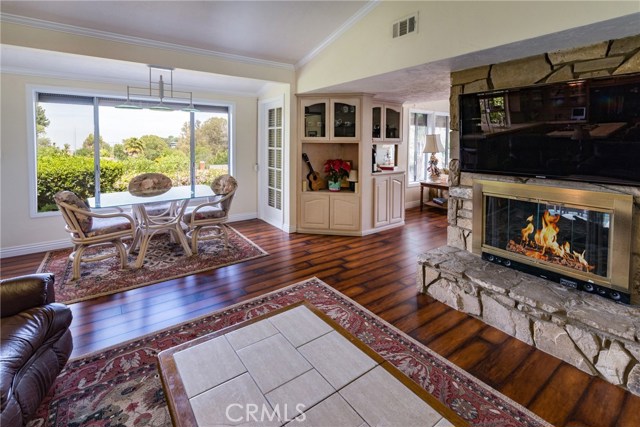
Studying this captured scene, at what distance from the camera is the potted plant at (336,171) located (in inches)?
206

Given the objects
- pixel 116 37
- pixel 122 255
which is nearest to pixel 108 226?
pixel 122 255

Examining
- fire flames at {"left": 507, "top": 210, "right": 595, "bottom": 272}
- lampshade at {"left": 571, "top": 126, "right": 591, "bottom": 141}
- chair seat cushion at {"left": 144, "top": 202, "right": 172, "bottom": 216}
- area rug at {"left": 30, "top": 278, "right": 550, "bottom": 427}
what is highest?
lampshade at {"left": 571, "top": 126, "right": 591, "bottom": 141}

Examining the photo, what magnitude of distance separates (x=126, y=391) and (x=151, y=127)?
4.33 m

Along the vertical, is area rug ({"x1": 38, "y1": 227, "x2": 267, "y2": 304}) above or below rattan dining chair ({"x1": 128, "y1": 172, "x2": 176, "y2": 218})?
below

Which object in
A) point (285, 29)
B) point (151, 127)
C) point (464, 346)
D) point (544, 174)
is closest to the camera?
point (464, 346)

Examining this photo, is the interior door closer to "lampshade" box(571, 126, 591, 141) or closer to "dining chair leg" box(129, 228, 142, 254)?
"dining chair leg" box(129, 228, 142, 254)

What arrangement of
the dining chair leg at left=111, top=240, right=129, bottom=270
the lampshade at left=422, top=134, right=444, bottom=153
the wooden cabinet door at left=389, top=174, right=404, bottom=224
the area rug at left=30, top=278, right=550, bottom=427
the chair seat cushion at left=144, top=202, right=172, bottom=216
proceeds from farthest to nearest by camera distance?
the lampshade at left=422, top=134, right=444, bottom=153 < the wooden cabinet door at left=389, top=174, right=404, bottom=224 < the chair seat cushion at left=144, top=202, right=172, bottom=216 < the dining chair leg at left=111, top=240, right=129, bottom=270 < the area rug at left=30, top=278, right=550, bottom=427

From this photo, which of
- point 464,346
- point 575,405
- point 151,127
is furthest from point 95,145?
point 575,405

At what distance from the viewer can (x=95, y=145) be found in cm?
467

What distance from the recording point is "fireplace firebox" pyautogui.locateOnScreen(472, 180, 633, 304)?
2227mm

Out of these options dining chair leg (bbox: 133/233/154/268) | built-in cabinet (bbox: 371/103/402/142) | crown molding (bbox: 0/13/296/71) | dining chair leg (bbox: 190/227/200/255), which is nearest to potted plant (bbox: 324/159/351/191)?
built-in cabinet (bbox: 371/103/402/142)

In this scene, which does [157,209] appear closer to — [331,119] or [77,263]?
[77,263]

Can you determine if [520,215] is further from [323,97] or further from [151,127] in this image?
[151,127]

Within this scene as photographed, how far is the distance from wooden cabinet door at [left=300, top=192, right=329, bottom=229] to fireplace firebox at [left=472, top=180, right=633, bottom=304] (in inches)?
97.8
